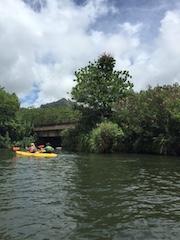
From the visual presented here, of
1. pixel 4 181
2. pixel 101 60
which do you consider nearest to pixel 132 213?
pixel 4 181

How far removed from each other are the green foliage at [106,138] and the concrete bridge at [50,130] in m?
17.4

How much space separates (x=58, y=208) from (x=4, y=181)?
5.68 m

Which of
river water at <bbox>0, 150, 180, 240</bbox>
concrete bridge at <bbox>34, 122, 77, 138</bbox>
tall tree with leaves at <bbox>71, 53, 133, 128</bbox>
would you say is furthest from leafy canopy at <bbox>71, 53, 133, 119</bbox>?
river water at <bbox>0, 150, 180, 240</bbox>

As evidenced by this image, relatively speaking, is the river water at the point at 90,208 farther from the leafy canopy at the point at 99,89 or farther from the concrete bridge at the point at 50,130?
the concrete bridge at the point at 50,130

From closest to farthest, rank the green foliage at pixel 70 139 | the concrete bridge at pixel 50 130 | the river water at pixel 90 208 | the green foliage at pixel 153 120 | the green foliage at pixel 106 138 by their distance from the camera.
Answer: the river water at pixel 90 208 < the green foliage at pixel 153 120 < the green foliage at pixel 106 138 < the green foliage at pixel 70 139 < the concrete bridge at pixel 50 130

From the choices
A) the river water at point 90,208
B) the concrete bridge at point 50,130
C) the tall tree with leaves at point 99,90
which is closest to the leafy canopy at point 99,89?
the tall tree with leaves at point 99,90

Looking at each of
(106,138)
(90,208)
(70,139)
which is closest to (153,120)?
(106,138)

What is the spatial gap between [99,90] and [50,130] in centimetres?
1919

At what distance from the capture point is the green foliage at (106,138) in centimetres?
3316

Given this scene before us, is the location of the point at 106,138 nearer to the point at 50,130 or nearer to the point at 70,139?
the point at 70,139

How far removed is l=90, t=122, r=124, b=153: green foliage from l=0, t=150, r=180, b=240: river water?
18350 mm

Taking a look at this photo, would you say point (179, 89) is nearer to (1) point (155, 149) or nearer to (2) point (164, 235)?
(1) point (155, 149)

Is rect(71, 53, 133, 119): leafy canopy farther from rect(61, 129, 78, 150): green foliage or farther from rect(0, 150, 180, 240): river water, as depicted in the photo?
rect(0, 150, 180, 240): river water

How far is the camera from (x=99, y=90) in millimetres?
39938
